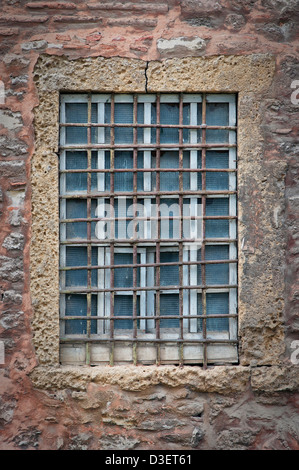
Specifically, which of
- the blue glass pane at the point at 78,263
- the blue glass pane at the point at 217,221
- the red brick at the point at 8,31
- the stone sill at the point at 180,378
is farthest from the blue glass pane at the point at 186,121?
the stone sill at the point at 180,378

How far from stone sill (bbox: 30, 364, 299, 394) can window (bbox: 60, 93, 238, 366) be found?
0.09m

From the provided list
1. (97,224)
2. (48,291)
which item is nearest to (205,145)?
(97,224)

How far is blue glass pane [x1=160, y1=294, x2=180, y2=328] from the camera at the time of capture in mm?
2992

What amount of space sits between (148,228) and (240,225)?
0.57 metres

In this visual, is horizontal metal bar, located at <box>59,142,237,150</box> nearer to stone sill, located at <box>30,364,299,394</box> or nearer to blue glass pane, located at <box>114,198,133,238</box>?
blue glass pane, located at <box>114,198,133,238</box>

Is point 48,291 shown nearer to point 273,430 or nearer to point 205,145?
point 205,145

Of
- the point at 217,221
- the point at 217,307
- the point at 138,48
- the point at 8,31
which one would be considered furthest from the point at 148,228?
the point at 8,31

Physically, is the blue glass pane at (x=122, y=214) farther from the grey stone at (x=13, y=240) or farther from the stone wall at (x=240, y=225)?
the grey stone at (x=13, y=240)

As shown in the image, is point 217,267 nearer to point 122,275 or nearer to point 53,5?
point 122,275

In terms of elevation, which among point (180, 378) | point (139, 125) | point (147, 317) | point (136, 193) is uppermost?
point (139, 125)

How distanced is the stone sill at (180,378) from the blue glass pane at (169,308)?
0.90 ft

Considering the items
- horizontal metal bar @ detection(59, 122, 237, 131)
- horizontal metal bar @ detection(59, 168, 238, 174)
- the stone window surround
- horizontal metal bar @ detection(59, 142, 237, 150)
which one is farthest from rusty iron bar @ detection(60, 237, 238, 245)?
horizontal metal bar @ detection(59, 122, 237, 131)

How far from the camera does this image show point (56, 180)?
2.90 metres

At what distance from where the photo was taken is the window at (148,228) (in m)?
2.95
